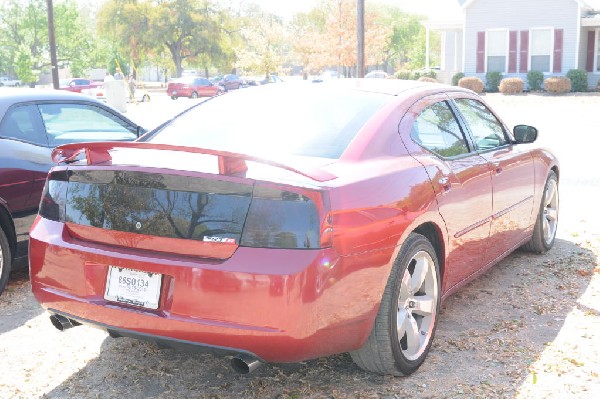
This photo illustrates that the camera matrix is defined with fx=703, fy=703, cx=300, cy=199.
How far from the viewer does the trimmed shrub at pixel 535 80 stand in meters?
33.5

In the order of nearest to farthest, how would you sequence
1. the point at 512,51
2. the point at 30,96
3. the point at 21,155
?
1. the point at 21,155
2. the point at 30,96
3. the point at 512,51

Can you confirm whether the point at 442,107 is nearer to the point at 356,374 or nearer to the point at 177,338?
the point at 356,374

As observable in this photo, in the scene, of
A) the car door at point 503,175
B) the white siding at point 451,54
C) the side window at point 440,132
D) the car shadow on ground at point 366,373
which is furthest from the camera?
the white siding at point 451,54

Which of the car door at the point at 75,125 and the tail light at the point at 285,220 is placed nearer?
the tail light at the point at 285,220

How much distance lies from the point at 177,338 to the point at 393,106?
72.3 inches

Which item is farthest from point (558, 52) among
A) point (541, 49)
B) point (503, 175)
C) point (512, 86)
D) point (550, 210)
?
point (503, 175)

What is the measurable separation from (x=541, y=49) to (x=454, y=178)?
1296 inches

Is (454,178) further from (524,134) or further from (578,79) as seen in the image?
(578,79)

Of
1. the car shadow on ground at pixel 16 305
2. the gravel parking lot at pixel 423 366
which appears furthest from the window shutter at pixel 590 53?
the car shadow on ground at pixel 16 305

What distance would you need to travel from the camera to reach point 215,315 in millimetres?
3111

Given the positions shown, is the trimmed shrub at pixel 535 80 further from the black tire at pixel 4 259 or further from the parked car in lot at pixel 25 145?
the black tire at pixel 4 259

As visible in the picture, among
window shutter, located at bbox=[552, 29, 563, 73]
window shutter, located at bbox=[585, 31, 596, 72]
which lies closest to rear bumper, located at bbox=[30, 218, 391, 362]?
window shutter, located at bbox=[552, 29, 563, 73]

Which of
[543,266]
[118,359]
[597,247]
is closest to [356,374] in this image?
[118,359]

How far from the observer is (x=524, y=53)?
34.6m
